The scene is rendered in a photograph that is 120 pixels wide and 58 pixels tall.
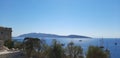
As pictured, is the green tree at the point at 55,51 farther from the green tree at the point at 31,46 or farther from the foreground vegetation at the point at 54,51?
the green tree at the point at 31,46

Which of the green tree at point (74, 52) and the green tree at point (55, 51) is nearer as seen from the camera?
the green tree at point (55, 51)

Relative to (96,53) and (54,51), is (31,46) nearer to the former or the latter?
(54,51)

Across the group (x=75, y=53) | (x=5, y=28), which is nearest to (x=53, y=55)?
(x=75, y=53)

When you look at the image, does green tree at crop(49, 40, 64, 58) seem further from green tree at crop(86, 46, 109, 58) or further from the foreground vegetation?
green tree at crop(86, 46, 109, 58)

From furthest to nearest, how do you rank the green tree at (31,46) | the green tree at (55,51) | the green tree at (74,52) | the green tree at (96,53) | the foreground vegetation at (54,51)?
the green tree at (74,52) → the green tree at (31,46) → the foreground vegetation at (54,51) → the green tree at (55,51) → the green tree at (96,53)

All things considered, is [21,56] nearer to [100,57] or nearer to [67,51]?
[67,51]

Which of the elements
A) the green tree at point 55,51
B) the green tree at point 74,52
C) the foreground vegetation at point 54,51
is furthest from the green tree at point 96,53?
the green tree at point 74,52

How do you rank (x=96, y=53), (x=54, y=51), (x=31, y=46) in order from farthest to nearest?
(x=31, y=46) < (x=54, y=51) < (x=96, y=53)

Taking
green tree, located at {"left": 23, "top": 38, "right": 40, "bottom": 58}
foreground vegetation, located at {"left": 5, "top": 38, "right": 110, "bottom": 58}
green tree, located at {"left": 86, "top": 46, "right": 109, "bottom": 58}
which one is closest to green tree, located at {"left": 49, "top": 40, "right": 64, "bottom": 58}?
foreground vegetation, located at {"left": 5, "top": 38, "right": 110, "bottom": 58}

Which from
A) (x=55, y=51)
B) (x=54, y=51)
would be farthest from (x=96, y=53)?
(x=54, y=51)

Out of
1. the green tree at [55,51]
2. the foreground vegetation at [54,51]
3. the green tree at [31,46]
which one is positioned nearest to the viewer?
the green tree at [55,51]

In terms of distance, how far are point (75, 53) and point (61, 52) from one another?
6.95 metres

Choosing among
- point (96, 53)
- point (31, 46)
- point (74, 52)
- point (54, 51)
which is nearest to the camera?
point (96, 53)

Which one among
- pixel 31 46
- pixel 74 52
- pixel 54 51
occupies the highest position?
pixel 31 46
